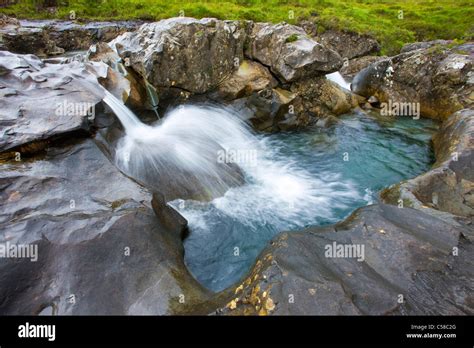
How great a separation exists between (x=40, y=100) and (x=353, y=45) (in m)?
26.6

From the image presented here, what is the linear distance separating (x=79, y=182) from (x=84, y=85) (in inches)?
171

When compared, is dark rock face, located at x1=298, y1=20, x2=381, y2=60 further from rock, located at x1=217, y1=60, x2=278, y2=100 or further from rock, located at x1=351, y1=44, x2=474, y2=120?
rock, located at x1=217, y1=60, x2=278, y2=100

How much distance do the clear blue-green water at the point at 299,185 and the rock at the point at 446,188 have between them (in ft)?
4.77

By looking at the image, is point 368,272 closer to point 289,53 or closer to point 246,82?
point 246,82

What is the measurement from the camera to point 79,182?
20.9ft

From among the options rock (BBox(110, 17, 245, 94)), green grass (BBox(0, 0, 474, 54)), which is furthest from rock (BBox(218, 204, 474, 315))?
green grass (BBox(0, 0, 474, 54))

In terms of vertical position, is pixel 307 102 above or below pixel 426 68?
below

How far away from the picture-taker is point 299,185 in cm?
980

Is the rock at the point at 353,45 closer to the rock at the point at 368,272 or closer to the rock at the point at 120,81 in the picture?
the rock at the point at 120,81

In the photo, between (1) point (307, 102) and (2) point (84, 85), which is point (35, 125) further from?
(1) point (307, 102)

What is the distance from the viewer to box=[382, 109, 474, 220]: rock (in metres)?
7.06

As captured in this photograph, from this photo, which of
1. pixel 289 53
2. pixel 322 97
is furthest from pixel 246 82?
pixel 322 97
